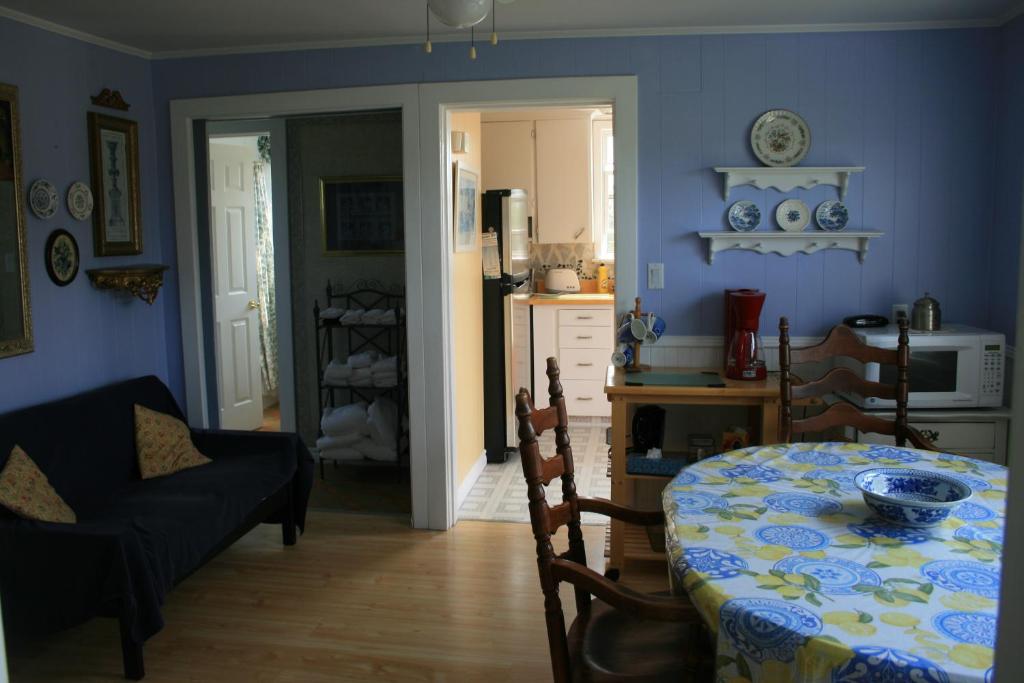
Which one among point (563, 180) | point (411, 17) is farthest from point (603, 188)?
point (411, 17)

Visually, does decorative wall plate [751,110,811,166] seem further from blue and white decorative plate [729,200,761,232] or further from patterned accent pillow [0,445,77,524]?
patterned accent pillow [0,445,77,524]

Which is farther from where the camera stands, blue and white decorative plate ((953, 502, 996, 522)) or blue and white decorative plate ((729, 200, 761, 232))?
blue and white decorative plate ((729, 200, 761, 232))

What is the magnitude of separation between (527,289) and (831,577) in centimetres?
448

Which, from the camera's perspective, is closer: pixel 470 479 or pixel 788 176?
pixel 788 176

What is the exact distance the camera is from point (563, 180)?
6.08m

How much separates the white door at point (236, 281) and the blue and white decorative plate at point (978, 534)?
15.5ft

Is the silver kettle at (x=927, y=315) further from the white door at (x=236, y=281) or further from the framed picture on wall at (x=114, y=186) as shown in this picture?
the white door at (x=236, y=281)

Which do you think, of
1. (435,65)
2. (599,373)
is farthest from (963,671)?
(599,373)

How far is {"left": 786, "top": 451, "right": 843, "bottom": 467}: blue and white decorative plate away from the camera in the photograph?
236 cm

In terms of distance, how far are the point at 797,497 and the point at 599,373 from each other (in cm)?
401

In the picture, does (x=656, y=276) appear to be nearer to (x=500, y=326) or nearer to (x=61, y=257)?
(x=500, y=326)

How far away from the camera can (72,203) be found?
141 inches

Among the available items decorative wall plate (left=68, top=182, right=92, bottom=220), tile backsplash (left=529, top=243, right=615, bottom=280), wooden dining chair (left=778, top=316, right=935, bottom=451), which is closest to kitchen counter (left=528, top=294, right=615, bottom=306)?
tile backsplash (left=529, top=243, right=615, bottom=280)

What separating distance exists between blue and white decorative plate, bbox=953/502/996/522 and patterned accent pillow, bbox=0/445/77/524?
8.96 feet
